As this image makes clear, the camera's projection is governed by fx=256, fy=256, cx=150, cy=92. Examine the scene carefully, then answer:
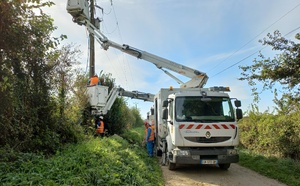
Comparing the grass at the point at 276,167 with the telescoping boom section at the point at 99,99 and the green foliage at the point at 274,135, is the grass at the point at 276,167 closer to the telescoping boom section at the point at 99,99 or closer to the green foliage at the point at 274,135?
the green foliage at the point at 274,135

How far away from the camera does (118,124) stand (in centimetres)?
1795

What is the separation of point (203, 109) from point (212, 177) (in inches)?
87.9

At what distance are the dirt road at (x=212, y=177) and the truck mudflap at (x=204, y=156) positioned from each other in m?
0.50

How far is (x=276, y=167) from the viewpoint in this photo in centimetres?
912

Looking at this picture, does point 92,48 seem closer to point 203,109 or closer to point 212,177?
point 203,109

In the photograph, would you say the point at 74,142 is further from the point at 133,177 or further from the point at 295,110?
Answer: the point at 295,110

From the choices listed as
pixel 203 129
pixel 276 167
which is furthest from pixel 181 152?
pixel 276 167

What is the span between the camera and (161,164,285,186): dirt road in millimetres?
7504

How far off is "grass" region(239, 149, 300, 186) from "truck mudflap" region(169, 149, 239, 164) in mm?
1516

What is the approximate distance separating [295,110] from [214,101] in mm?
4629

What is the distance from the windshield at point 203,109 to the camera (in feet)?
28.3

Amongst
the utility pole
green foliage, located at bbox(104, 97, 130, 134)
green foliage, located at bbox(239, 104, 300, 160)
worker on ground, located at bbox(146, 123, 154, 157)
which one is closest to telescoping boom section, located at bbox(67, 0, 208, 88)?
the utility pole

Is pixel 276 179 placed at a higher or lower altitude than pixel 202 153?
lower

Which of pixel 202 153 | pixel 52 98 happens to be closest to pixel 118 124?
pixel 52 98
